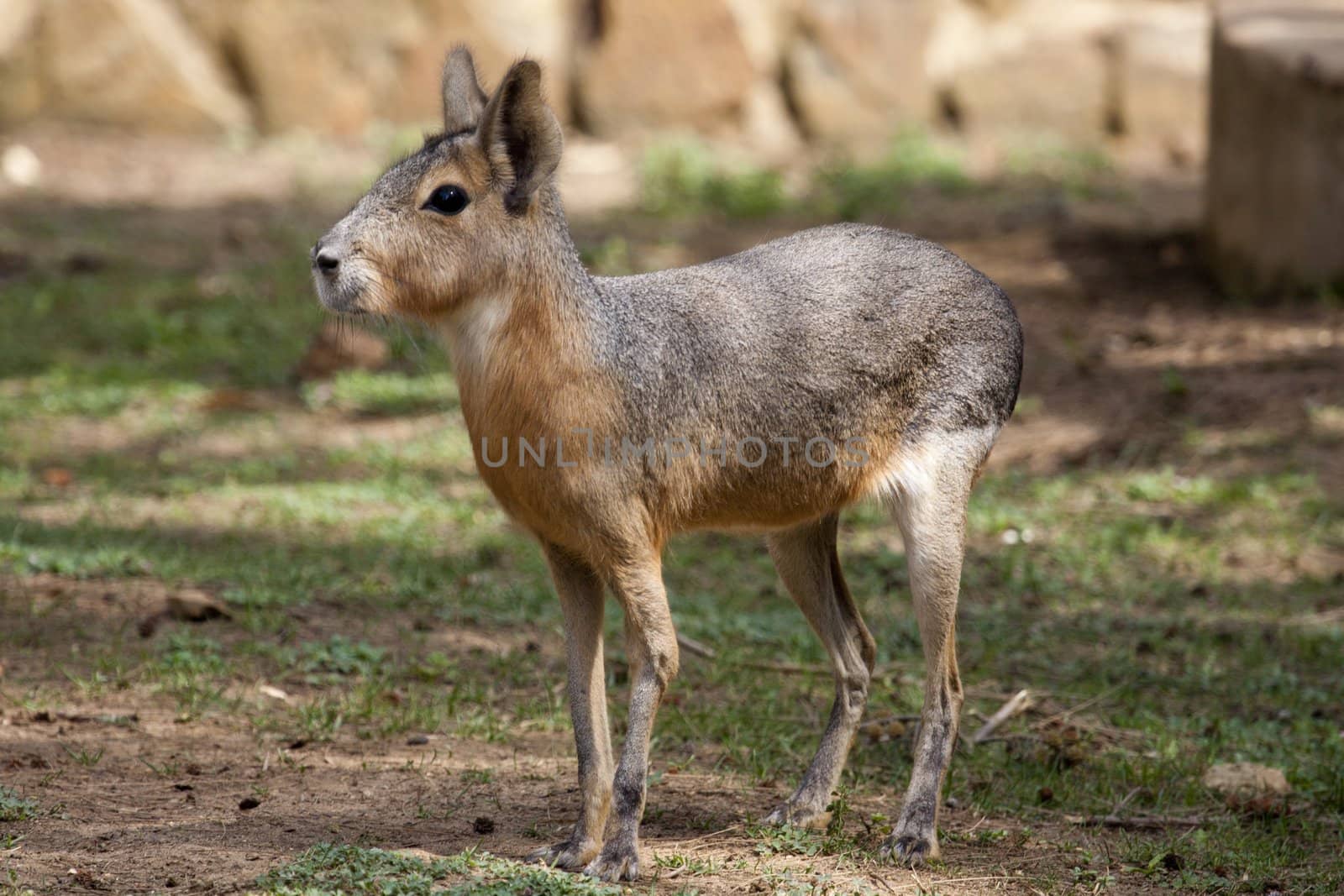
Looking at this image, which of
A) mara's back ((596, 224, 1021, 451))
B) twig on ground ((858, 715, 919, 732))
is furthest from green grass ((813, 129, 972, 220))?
mara's back ((596, 224, 1021, 451))

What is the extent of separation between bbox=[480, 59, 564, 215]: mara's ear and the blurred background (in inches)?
24.2

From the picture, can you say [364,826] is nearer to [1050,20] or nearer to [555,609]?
[555,609]

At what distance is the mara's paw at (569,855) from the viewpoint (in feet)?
12.8

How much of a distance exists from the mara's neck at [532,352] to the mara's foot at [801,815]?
1.27m

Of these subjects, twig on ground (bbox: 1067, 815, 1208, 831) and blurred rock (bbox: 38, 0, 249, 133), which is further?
blurred rock (bbox: 38, 0, 249, 133)

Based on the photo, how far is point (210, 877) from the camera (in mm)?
3650

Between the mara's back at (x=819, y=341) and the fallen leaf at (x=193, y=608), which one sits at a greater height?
the mara's back at (x=819, y=341)

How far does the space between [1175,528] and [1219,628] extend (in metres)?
1.03

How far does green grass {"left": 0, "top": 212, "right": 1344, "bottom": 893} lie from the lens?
15.0 feet

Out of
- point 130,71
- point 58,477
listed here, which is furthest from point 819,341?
point 130,71

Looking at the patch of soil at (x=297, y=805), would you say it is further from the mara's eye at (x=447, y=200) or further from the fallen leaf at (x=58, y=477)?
the fallen leaf at (x=58, y=477)

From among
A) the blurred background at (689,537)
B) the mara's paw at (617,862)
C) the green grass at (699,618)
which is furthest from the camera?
the green grass at (699,618)

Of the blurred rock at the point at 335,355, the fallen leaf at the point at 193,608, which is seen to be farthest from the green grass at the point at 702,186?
the fallen leaf at the point at 193,608

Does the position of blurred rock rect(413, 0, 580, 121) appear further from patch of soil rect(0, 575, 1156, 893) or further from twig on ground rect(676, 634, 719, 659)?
patch of soil rect(0, 575, 1156, 893)
